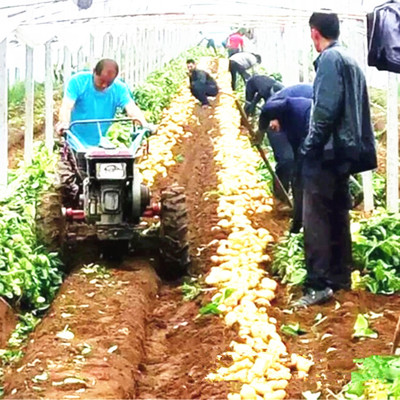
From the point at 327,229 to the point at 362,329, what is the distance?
1120 millimetres

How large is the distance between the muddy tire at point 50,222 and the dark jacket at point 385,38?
10.7ft

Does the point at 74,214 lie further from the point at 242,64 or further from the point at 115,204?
the point at 242,64

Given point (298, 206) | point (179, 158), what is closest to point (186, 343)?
point (298, 206)

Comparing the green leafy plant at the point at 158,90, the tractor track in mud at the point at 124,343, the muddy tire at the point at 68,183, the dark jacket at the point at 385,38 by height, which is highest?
the dark jacket at the point at 385,38

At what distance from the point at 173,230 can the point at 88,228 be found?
0.79 m

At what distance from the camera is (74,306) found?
276 inches

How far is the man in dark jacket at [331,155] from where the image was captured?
271 inches

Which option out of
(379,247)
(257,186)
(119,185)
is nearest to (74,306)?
(119,185)

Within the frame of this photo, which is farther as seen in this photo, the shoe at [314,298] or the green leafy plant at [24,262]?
the green leafy plant at [24,262]

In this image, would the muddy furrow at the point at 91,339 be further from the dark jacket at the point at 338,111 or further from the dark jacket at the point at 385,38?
the dark jacket at the point at 385,38

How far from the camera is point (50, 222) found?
26.1 feet

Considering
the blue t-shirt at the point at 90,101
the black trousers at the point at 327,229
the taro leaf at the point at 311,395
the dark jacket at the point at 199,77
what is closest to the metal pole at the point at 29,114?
the blue t-shirt at the point at 90,101

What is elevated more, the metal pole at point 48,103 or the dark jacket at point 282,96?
the dark jacket at point 282,96

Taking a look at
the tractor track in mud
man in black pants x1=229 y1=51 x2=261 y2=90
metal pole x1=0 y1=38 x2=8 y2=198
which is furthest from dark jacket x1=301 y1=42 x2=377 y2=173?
man in black pants x1=229 y1=51 x2=261 y2=90
